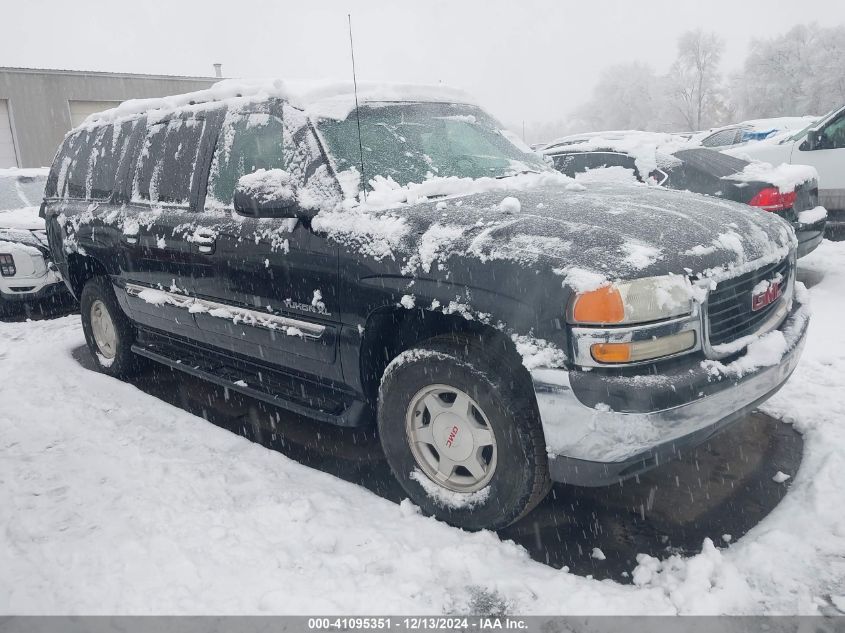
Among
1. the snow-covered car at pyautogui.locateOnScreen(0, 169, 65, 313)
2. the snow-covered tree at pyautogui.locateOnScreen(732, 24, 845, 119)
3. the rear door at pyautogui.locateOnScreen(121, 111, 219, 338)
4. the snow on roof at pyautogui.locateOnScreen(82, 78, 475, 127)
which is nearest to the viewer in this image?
the snow on roof at pyautogui.locateOnScreen(82, 78, 475, 127)

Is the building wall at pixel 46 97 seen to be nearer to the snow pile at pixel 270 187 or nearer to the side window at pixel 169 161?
the side window at pixel 169 161

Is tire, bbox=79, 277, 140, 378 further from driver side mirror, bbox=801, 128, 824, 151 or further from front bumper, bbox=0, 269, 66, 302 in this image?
driver side mirror, bbox=801, 128, 824, 151

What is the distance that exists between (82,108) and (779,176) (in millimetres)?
27517

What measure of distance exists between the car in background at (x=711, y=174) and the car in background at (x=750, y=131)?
900cm

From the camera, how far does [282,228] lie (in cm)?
317

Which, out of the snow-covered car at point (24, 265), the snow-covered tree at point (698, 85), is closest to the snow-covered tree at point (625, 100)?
Result: the snow-covered tree at point (698, 85)

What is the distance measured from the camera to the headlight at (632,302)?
221 centimetres

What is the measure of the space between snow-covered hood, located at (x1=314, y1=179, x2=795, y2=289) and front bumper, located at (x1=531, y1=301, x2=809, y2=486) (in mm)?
364

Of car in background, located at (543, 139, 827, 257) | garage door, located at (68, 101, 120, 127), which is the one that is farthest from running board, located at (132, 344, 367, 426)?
garage door, located at (68, 101, 120, 127)

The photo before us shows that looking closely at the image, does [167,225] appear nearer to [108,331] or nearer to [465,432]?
[108,331]

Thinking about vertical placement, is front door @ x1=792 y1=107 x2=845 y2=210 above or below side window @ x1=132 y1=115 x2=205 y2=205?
below

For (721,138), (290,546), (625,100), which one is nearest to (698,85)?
(625,100)

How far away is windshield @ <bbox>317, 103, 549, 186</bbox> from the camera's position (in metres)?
3.21

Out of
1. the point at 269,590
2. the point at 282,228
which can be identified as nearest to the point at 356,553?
the point at 269,590
